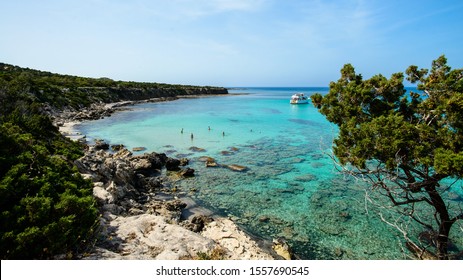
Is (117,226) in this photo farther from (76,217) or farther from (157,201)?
(157,201)

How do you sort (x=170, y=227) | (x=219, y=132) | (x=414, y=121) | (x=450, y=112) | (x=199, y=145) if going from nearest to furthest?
(x=450, y=112) → (x=414, y=121) → (x=170, y=227) → (x=199, y=145) → (x=219, y=132)

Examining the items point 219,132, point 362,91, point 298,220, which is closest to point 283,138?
point 219,132

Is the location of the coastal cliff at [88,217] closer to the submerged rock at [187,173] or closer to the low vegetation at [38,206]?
the low vegetation at [38,206]

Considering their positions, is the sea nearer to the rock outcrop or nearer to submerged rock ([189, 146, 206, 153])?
submerged rock ([189, 146, 206, 153])

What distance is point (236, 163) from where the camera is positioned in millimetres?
25812

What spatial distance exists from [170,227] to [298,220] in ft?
26.7

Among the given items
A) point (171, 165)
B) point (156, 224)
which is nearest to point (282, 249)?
point (156, 224)

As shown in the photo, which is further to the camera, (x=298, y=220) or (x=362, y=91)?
(x=298, y=220)

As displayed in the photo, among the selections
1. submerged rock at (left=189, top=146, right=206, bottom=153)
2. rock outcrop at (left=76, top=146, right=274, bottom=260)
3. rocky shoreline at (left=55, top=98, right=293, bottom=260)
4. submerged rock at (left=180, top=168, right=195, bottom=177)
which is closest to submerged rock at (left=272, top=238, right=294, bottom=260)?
rocky shoreline at (left=55, top=98, right=293, bottom=260)

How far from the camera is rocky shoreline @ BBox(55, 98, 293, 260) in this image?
8.87 meters

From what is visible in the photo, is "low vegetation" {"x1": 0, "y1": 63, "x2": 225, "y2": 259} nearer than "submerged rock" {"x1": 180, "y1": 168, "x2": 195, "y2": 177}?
Yes

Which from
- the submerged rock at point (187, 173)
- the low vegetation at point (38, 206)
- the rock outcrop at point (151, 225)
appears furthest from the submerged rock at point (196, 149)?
the low vegetation at point (38, 206)

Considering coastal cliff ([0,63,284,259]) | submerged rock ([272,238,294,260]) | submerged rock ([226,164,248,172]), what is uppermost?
coastal cliff ([0,63,284,259])

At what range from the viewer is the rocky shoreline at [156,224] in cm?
887
